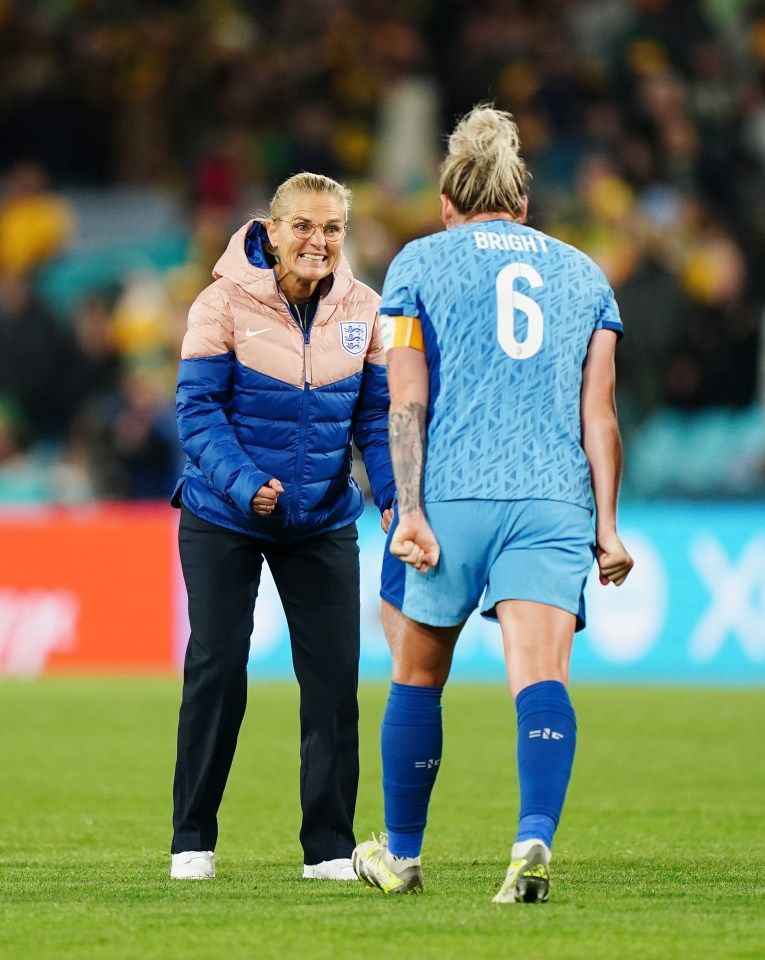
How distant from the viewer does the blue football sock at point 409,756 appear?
5023 mm

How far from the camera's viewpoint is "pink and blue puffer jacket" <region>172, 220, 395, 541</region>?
5586mm

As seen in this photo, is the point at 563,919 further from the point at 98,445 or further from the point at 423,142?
the point at 423,142

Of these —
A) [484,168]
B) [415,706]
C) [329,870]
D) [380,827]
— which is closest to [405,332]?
[484,168]

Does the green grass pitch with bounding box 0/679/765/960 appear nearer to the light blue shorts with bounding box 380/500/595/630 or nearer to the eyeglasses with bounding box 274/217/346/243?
the light blue shorts with bounding box 380/500/595/630

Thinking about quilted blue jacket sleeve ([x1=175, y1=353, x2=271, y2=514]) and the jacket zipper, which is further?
the jacket zipper

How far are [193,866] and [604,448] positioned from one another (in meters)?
1.80

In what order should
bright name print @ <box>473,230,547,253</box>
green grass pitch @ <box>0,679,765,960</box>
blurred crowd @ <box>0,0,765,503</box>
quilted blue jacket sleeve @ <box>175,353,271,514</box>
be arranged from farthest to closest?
1. blurred crowd @ <box>0,0,765,503</box>
2. quilted blue jacket sleeve @ <box>175,353,271,514</box>
3. bright name print @ <box>473,230,547,253</box>
4. green grass pitch @ <box>0,679,765,960</box>

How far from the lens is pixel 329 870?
19.0 ft

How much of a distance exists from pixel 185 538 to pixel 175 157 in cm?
1445

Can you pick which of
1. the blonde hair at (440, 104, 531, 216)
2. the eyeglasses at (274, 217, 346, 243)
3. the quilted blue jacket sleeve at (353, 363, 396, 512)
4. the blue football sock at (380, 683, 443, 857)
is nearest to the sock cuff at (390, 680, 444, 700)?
the blue football sock at (380, 683, 443, 857)

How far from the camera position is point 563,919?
455cm

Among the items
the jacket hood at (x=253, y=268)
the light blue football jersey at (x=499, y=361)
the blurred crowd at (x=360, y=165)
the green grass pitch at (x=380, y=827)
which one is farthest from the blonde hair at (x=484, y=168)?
the blurred crowd at (x=360, y=165)

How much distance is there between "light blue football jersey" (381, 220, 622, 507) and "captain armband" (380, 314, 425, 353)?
0.05ft

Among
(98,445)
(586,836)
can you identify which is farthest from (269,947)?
(98,445)
